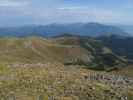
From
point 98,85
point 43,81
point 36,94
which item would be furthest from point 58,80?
point 36,94

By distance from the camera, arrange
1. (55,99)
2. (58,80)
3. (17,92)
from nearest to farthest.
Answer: (55,99) → (17,92) → (58,80)

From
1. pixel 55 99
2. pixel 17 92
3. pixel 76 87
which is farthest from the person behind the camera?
pixel 76 87

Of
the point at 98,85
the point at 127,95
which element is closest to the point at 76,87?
the point at 98,85

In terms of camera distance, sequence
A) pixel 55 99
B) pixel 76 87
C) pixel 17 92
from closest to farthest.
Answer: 1. pixel 55 99
2. pixel 17 92
3. pixel 76 87

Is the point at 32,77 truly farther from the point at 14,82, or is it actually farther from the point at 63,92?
the point at 63,92

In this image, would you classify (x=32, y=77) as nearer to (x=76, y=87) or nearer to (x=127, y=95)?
(x=76, y=87)

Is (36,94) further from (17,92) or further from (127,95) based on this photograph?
(127,95)

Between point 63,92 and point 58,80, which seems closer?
point 63,92

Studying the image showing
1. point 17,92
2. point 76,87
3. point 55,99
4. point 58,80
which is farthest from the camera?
point 58,80

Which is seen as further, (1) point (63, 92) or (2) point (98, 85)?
(2) point (98, 85)
